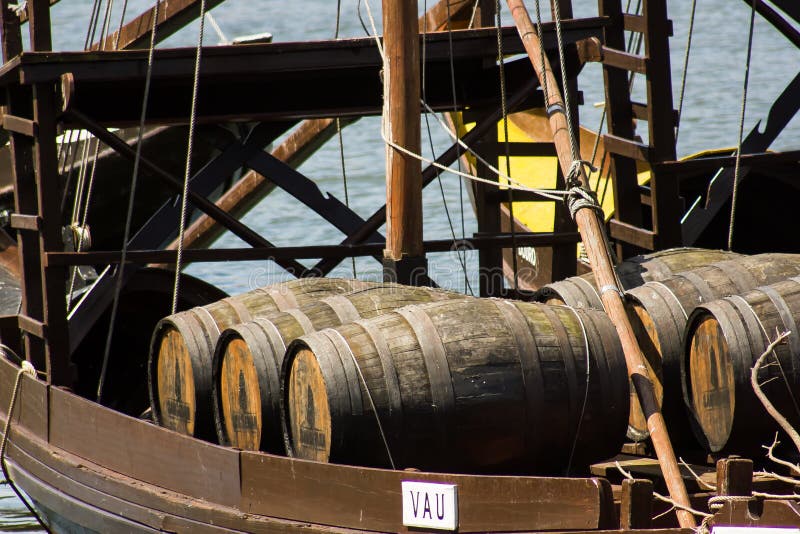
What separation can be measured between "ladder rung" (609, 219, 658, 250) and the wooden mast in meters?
1.41

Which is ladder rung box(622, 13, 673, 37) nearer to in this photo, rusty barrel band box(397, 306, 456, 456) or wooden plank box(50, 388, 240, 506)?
rusty barrel band box(397, 306, 456, 456)

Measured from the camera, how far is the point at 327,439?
5.90 meters

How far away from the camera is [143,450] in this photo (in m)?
6.83

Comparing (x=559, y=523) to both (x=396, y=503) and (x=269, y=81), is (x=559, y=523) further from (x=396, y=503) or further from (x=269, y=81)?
(x=269, y=81)

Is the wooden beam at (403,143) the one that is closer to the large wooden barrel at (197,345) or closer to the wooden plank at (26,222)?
the large wooden barrel at (197,345)

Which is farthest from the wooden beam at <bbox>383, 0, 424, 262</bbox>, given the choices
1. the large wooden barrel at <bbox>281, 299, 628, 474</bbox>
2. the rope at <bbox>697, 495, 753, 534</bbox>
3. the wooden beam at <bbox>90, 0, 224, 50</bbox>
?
the wooden beam at <bbox>90, 0, 224, 50</bbox>

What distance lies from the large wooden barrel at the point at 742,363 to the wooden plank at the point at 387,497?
985 millimetres

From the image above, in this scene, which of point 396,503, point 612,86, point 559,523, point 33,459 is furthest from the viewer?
point 612,86

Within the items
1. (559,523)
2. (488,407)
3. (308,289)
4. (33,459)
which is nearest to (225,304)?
(308,289)

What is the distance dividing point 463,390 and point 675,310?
1249 mm

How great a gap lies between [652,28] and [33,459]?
4.32 m

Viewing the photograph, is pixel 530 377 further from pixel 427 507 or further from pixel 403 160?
pixel 403 160

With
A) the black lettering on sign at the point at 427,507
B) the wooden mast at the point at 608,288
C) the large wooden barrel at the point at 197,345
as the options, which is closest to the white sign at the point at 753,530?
the wooden mast at the point at 608,288

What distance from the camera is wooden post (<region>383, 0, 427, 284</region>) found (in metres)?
7.40
